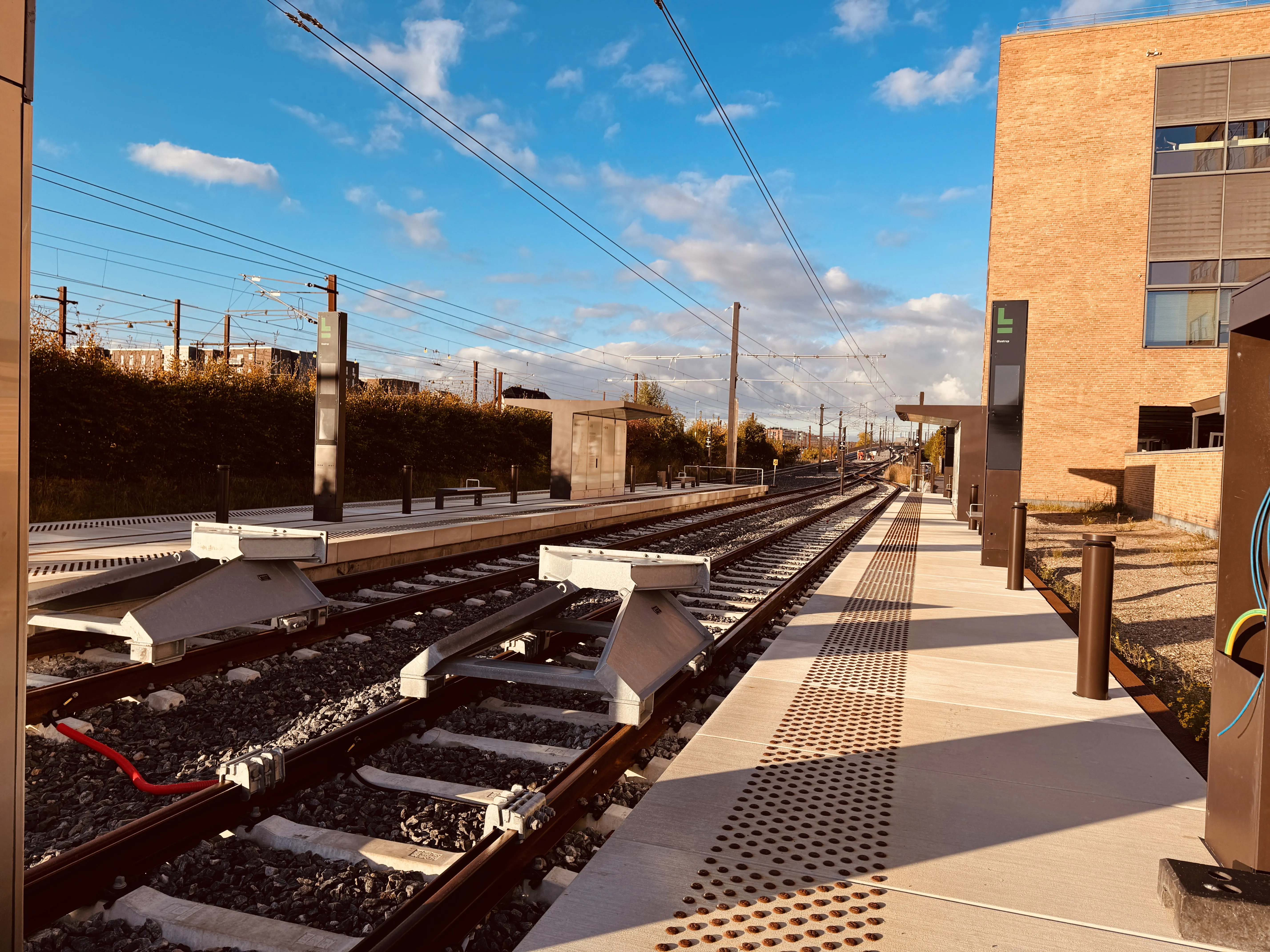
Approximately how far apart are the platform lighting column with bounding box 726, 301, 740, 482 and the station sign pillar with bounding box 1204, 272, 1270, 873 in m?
34.1

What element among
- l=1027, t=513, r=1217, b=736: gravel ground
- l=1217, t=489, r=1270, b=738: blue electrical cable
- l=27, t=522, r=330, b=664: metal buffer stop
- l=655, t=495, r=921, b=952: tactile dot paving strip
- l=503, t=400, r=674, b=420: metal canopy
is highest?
l=503, t=400, r=674, b=420: metal canopy

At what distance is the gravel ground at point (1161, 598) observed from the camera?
6105 mm

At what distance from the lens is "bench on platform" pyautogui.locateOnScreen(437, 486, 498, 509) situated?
59.8ft

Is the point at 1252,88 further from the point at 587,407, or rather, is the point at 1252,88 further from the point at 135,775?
the point at 135,775

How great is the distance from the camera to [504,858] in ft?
8.84

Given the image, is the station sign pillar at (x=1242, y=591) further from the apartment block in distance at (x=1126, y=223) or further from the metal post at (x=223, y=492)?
the apartment block in distance at (x=1126, y=223)

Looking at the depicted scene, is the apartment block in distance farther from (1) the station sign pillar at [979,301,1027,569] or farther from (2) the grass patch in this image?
(2) the grass patch

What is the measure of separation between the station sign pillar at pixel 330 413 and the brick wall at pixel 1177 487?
53.4 ft

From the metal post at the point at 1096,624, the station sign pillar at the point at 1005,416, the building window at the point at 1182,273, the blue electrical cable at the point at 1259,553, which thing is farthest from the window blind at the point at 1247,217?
the blue electrical cable at the point at 1259,553

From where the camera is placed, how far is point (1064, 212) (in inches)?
1150

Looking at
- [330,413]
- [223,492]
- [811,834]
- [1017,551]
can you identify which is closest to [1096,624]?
[811,834]

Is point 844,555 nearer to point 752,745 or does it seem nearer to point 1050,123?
point 752,745

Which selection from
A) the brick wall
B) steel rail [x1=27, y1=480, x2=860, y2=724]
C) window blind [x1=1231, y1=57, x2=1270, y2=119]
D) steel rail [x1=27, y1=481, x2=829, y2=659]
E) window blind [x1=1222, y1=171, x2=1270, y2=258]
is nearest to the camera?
steel rail [x1=27, y1=480, x2=860, y2=724]

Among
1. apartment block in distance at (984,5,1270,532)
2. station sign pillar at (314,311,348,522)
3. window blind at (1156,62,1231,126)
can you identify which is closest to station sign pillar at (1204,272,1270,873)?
station sign pillar at (314,311,348,522)
